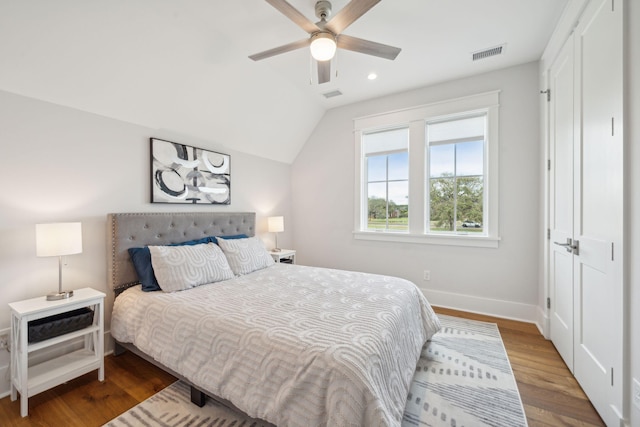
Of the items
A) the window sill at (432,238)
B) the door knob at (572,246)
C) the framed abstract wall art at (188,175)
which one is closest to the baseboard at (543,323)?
the window sill at (432,238)

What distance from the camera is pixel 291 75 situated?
3256mm

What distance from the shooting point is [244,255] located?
292 cm

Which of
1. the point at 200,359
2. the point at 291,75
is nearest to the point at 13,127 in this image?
the point at 200,359

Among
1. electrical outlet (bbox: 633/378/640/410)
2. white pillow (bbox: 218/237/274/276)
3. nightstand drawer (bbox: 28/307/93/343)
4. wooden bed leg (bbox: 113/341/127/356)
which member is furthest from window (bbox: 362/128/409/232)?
nightstand drawer (bbox: 28/307/93/343)

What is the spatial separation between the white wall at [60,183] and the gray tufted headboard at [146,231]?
0.15m

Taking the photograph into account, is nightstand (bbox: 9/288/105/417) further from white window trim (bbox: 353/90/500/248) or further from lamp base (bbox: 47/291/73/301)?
white window trim (bbox: 353/90/500/248)

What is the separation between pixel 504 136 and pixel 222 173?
3.42 m

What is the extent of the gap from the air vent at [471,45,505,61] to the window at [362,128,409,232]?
113cm

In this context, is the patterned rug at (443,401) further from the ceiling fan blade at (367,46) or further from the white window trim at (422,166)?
the ceiling fan blade at (367,46)

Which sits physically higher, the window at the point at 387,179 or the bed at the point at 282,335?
the window at the point at 387,179

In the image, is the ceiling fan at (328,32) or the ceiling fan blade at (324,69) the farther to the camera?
the ceiling fan blade at (324,69)

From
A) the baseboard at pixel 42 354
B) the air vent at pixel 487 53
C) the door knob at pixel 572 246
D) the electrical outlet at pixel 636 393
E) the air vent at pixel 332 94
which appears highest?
the air vent at pixel 487 53

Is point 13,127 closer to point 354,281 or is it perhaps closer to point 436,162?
point 354,281

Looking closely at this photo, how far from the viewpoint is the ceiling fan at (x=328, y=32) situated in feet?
5.48
